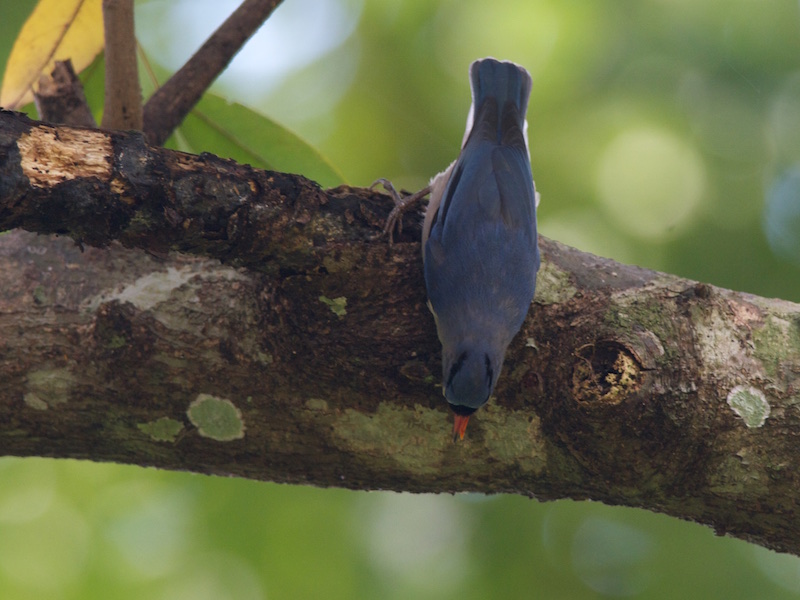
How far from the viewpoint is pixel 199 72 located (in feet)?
9.95

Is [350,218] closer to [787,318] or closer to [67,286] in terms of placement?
[67,286]

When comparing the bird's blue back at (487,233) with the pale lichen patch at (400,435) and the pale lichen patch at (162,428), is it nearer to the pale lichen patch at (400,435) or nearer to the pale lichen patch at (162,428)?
the pale lichen patch at (400,435)

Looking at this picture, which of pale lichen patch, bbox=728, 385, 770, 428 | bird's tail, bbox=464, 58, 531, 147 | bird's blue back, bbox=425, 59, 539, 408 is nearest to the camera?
pale lichen patch, bbox=728, 385, 770, 428

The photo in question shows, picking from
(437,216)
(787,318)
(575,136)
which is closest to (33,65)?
(437,216)

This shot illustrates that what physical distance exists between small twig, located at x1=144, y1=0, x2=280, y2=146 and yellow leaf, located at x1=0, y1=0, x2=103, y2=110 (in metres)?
0.52

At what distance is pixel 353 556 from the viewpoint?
454cm

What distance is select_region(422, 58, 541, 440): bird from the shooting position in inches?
94.3

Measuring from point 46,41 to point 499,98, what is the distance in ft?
6.55

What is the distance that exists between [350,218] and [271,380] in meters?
0.52

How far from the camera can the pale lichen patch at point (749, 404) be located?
91.0 inches

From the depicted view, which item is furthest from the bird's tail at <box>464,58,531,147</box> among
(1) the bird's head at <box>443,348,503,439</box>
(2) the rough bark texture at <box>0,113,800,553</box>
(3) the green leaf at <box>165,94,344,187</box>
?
(1) the bird's head at <box>443,348,503,439</box>

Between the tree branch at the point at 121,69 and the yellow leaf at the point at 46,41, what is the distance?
1.96 ft

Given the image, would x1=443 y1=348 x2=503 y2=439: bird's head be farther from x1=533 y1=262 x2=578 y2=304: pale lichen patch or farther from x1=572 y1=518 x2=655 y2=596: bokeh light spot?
x1=572 y1=518 x2=655 y2=596: bokeh light spot

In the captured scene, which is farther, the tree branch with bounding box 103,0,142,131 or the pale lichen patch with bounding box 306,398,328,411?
the tree branch with bounding box 103,0,142,131
